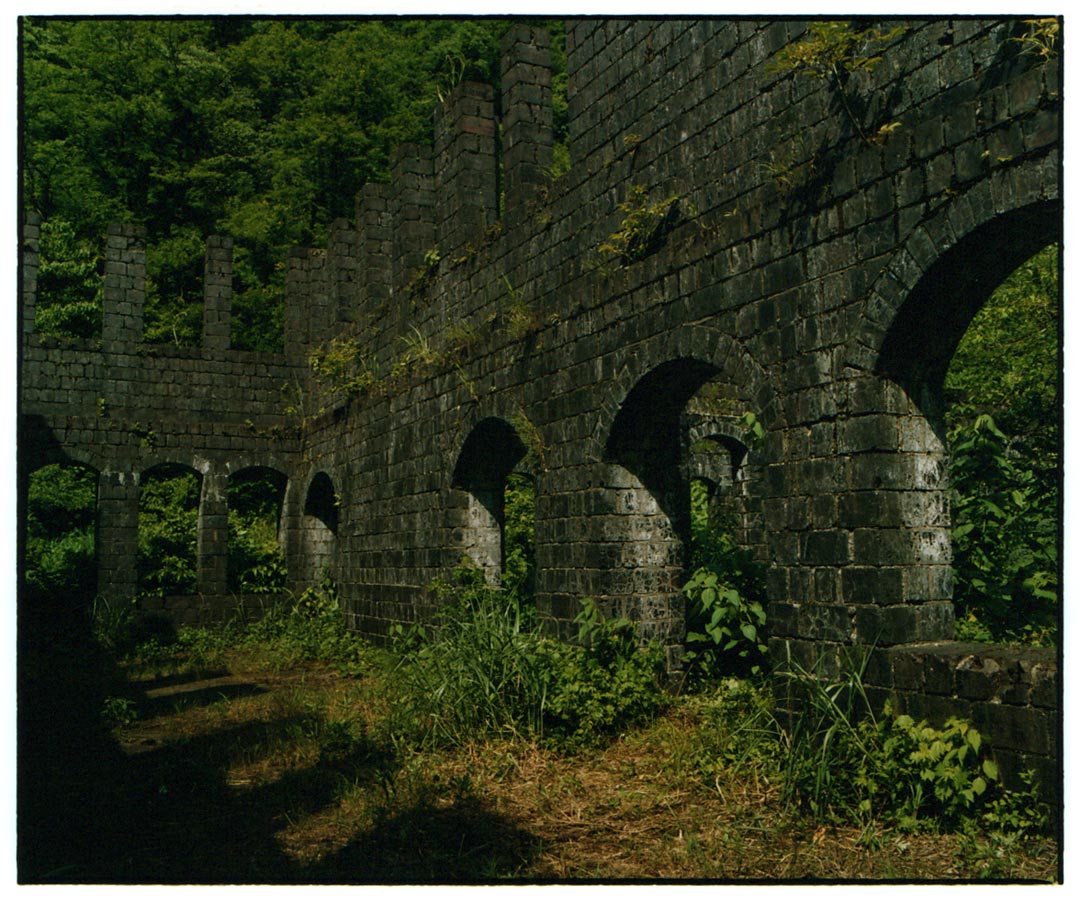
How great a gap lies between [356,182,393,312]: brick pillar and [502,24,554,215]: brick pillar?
4.58m

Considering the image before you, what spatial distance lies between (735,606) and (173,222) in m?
18.8

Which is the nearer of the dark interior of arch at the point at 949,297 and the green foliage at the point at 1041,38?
the green foliage at the point at 1041,38

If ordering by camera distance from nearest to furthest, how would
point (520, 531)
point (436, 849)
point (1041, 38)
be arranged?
point (1041, 38) < point (436, 849) < point (520, 531)

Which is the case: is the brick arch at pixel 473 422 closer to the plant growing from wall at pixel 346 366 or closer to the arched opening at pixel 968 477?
the plant growing from wall at pixel 346 366

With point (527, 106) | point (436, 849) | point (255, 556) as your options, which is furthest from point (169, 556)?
point (436, 849)

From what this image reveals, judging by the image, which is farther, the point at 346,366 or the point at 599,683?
the point at 346,366

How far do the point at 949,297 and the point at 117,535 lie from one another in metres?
12.5

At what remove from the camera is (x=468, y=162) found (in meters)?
10.3

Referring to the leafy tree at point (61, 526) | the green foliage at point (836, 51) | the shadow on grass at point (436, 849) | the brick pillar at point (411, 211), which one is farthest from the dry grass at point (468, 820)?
the leafy tree at point (61, 526)

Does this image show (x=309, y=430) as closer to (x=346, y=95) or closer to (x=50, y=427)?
(x=50, y=427)

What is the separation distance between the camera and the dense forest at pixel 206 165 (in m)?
17.2

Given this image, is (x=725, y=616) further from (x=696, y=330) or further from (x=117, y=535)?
(x=117, y=535)

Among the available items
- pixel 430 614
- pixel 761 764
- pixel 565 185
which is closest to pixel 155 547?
pixel 430 614

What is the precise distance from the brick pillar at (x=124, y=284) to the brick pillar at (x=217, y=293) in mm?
953
